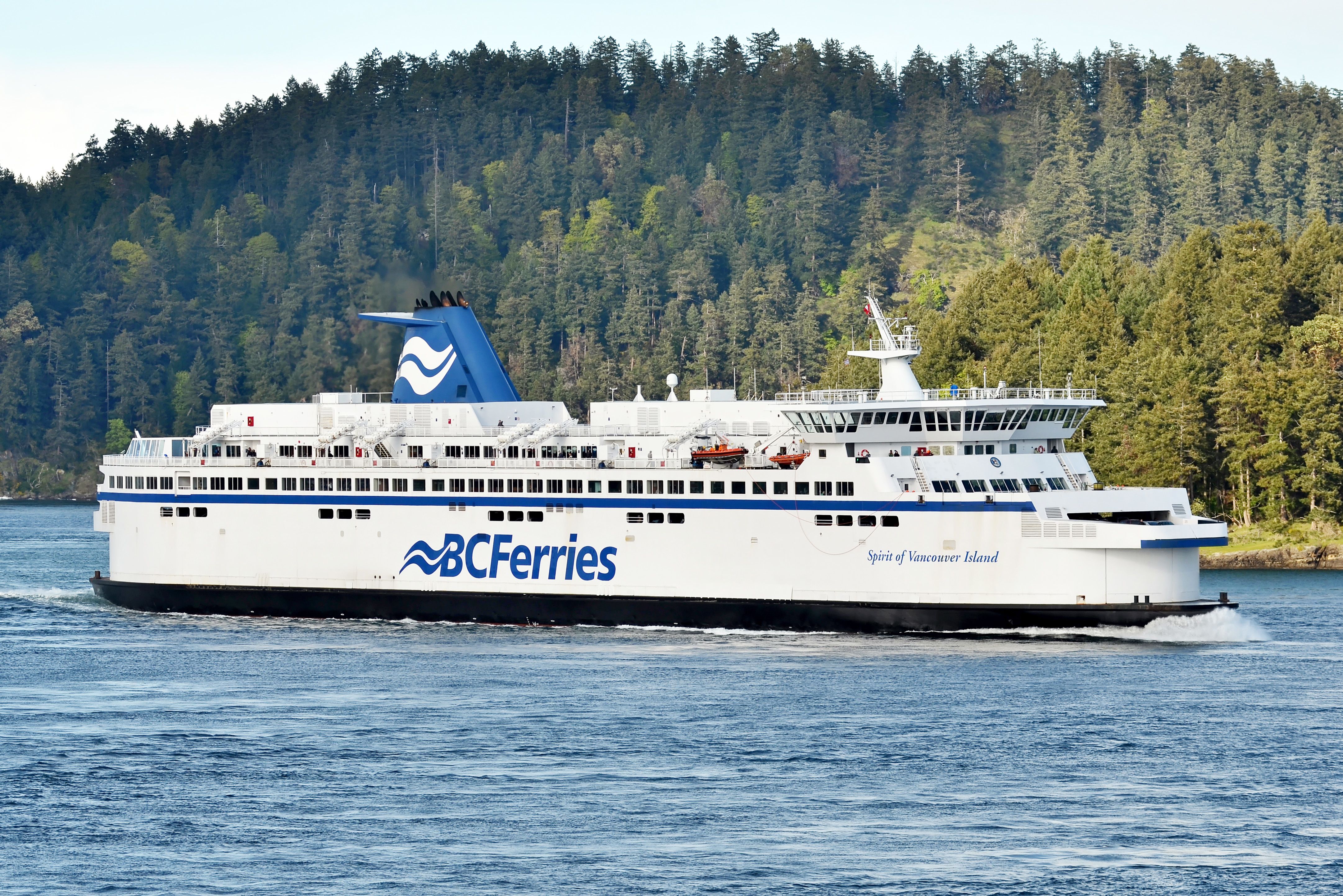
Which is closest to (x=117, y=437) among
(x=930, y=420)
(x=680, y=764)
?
(x=930, y=420)

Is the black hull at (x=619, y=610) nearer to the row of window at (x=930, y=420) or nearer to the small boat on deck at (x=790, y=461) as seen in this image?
the small boat on deck at (x=790, y=461)

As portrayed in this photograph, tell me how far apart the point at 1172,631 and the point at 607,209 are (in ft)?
401

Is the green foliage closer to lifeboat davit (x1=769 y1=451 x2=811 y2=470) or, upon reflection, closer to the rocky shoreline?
the rocky shoreline

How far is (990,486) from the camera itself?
42.3 meters

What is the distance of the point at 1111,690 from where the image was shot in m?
35.3

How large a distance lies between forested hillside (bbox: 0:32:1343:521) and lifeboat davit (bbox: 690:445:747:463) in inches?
2159

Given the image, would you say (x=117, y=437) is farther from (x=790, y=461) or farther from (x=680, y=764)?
(x=680, y=764)

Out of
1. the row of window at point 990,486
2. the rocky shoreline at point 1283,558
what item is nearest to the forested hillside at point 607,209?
the rocky shoreline at point 1283,558

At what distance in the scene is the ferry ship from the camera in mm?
41469

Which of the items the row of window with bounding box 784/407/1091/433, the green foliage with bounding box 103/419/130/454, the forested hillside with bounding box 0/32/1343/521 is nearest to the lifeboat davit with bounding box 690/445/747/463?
the row of window with bounding box 784/407/1091/433

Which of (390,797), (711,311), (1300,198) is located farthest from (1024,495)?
(1300,198)

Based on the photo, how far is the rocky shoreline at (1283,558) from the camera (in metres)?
67.4

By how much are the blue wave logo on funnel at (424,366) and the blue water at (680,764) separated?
394 inches

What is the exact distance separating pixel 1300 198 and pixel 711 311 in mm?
44368
